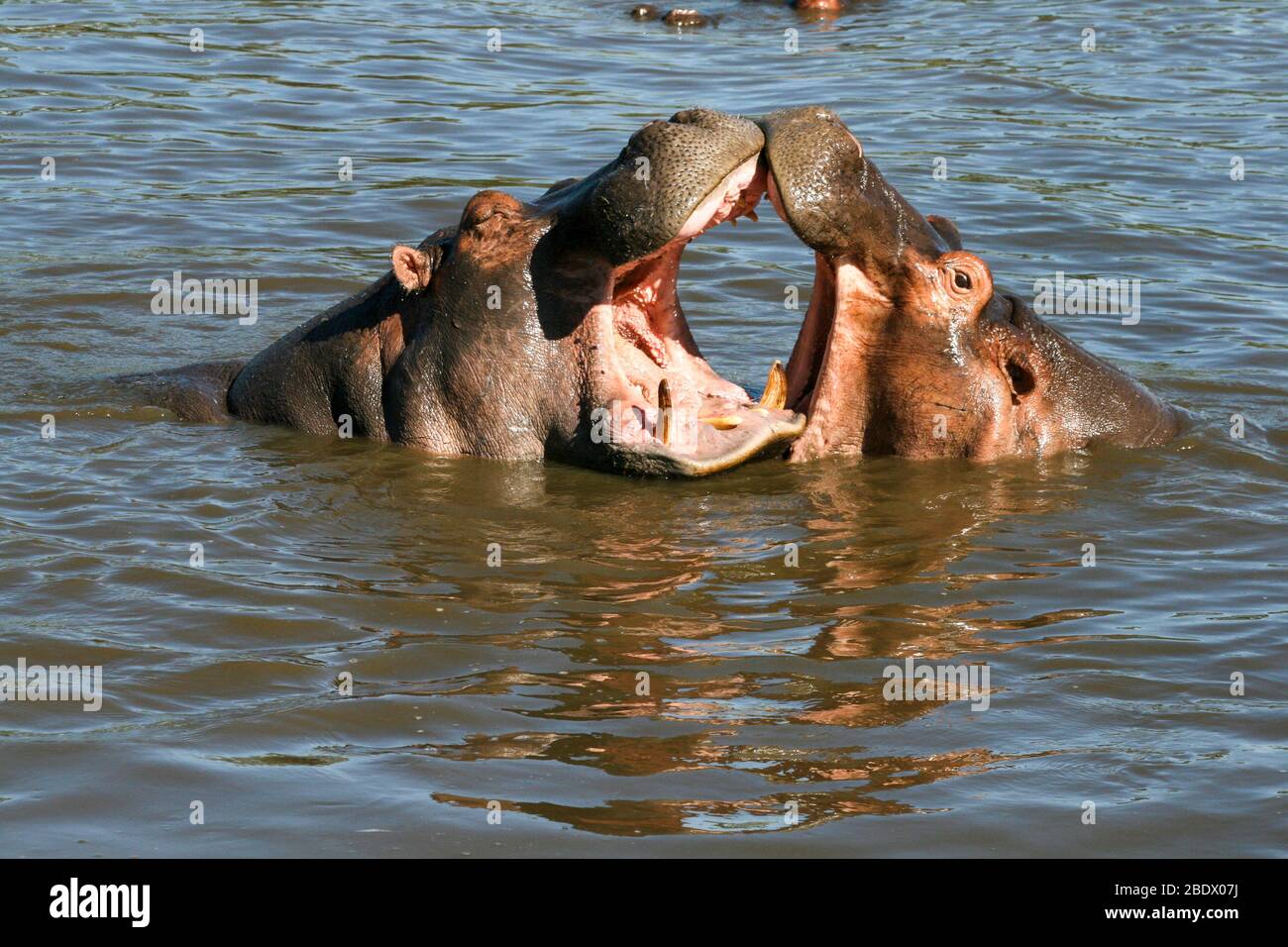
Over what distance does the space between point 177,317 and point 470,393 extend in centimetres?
388

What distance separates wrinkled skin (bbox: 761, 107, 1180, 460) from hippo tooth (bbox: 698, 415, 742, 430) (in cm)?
41

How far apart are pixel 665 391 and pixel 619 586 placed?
3.38 ft

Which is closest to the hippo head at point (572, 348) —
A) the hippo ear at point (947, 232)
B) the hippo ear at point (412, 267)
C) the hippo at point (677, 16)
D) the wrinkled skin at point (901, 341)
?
the hippo ear at point (412, 267)

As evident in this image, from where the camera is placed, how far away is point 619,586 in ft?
23.5

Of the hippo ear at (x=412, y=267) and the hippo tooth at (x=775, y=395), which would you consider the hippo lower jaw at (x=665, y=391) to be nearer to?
the hippo tooth at (x=775, y=395)

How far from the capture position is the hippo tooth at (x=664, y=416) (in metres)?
7.88

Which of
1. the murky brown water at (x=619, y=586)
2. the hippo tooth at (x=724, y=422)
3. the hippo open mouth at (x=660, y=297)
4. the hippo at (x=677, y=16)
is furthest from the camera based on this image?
the hippo at (x=677, y=16)

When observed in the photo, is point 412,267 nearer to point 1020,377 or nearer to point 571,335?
point 571,335

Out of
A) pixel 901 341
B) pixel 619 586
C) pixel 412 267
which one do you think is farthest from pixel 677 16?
pixel 619 586

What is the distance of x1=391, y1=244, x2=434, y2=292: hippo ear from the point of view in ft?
26.3

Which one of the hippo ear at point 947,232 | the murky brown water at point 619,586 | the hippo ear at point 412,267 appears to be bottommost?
the murky brown water at point 619,586

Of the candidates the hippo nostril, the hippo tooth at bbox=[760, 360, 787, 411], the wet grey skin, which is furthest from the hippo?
A: the hippo tooth at bbox=[760, 360, 787, 411]

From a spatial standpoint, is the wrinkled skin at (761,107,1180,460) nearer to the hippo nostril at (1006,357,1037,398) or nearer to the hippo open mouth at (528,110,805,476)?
the hippo nostril at (1006,357,1037,398)
